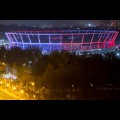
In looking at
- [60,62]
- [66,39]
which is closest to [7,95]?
[60,62]

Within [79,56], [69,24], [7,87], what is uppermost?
[69,24]

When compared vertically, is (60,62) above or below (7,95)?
above

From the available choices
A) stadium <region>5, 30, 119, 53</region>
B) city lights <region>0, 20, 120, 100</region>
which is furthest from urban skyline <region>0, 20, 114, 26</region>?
stadium <region>5, 30, 119, 53</region>

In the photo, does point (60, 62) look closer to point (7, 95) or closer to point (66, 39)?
point (66, 39)

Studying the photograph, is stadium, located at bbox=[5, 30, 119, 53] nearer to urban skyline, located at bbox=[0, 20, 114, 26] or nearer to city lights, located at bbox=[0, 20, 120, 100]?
city lights, located at bbox=[0, 20, 120, 100]

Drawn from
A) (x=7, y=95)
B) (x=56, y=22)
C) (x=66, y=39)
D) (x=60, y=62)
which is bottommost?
(x=7, y=95)

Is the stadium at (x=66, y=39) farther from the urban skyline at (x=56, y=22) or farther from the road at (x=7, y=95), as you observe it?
the road at (x=7, y=95)
